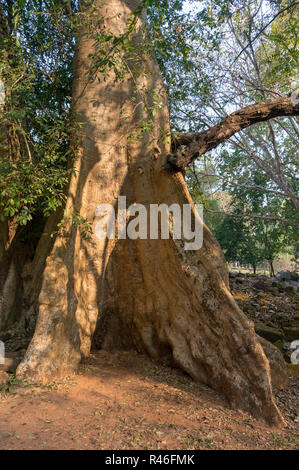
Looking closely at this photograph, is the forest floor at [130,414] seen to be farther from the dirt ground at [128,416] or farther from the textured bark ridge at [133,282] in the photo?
the textured bark ridge at [133,282]

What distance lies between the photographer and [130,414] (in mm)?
3074

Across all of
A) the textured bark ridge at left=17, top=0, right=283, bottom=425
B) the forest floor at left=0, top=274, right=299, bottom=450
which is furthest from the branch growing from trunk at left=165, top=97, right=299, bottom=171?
the forest floor at left=0, top=274, right=299, bottom=450

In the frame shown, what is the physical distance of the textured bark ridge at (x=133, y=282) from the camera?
3643 mm

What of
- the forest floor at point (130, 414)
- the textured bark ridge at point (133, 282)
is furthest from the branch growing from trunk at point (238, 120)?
the forest floor at point (130, 414)

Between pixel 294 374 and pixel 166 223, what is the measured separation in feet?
10.5

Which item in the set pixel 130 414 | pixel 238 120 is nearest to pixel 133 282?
pixel 130 414

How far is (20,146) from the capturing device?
496 cm

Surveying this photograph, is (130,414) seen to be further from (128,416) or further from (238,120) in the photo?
(238,120)

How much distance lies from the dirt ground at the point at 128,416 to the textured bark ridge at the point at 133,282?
9.0 inches

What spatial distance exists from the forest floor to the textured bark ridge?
208 millimetres

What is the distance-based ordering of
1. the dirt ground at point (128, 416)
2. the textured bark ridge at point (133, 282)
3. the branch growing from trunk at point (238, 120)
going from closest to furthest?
the dirt ground at point (128, 416)
the textured bark ridge at point (133, 282)
the branch growing from trunk at point (238, 120)

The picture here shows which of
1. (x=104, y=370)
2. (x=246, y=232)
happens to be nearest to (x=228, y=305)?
(x=104, y=370)

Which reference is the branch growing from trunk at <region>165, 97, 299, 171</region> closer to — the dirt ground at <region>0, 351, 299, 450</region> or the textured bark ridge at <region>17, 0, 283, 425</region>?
the textured bark ridge at <region>17, 0, 283, 425</region>

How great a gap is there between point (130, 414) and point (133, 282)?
181 cm
